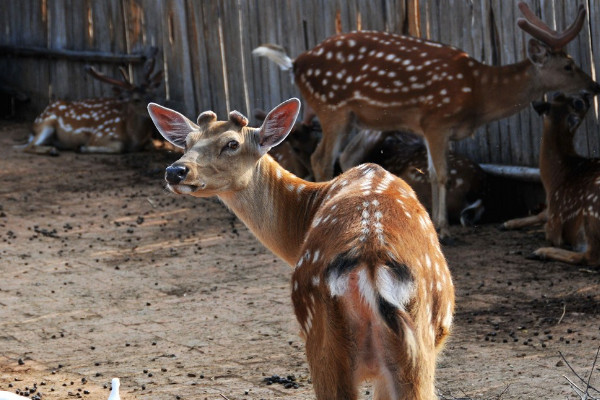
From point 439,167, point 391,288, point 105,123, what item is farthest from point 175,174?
point 105,123

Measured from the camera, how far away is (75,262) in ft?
27.1

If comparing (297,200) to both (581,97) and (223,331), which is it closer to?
(223,331)

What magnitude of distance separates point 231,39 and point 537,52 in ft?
15.0

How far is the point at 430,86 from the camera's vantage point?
8.88 meters

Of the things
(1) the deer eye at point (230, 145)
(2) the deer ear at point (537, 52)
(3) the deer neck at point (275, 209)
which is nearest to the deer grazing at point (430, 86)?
(2) the deer ear at point (537, 52)

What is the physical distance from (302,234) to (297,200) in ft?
0.66

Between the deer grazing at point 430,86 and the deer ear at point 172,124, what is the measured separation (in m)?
3.48

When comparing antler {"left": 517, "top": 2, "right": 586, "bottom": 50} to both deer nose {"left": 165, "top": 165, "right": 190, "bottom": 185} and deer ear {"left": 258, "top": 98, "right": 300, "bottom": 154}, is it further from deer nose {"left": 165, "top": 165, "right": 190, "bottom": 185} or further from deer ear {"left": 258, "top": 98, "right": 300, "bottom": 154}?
deer nose {"left": 165, "top": 165, "right": 190, "bottom": 185}

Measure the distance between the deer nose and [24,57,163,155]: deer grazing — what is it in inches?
328

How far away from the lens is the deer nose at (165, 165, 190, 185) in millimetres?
4988

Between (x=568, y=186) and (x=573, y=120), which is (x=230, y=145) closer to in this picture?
(x=568, y=186)

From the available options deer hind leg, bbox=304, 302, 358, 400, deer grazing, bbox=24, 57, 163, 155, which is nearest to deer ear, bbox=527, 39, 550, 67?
deer hind leg, bbox=304, 302, 358, 400

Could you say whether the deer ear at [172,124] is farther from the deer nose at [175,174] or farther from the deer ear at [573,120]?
the deer ear at [573,120]

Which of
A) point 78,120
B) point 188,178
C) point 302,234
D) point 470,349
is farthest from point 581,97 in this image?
point 78,120
